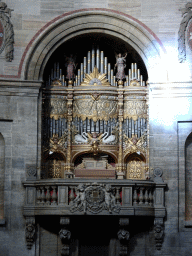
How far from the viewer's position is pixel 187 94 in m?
29.9

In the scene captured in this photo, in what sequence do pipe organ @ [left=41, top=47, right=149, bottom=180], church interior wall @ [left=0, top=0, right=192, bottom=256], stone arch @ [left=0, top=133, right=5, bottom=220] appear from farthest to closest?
pipe organ @ [left=41, top=47, right=149, bottom=180] < stone arch @ [left=0, top=133, right=5, bottom=220] < church interior wall @ [left=0, top=0, right=192, bottom=256]

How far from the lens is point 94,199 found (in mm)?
28656

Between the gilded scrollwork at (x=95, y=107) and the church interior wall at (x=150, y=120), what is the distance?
6.17 ft

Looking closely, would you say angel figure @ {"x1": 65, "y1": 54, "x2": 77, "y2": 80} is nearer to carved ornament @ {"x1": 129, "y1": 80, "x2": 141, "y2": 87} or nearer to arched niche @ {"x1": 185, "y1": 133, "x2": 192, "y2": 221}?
carved ornament @ {"x1": 129, "y1": 80, "x2": 141, "y2": 87}

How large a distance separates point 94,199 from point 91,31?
257 inches

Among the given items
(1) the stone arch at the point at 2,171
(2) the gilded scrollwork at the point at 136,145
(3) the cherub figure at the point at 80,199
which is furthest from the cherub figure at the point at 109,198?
(1) the stone arch at the point at 2,171

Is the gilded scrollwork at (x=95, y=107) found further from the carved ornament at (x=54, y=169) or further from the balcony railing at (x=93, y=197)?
the balcony railing at (x=93, y=197)

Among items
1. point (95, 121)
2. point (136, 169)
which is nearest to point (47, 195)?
point (95, 121)

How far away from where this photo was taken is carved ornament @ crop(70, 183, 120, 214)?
28.6 metres

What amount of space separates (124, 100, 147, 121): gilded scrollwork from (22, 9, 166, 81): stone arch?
1.66m

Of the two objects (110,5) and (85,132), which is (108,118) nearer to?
(85,132)

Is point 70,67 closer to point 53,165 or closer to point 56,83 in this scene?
point 56,83

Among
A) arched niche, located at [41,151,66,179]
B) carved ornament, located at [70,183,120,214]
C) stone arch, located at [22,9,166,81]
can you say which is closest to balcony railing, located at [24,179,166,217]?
carved ornament, located at [70,183,120,214]

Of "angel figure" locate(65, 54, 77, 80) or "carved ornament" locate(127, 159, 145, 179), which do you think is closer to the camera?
"carved ornament" locate(127, 159, 145, 179)
